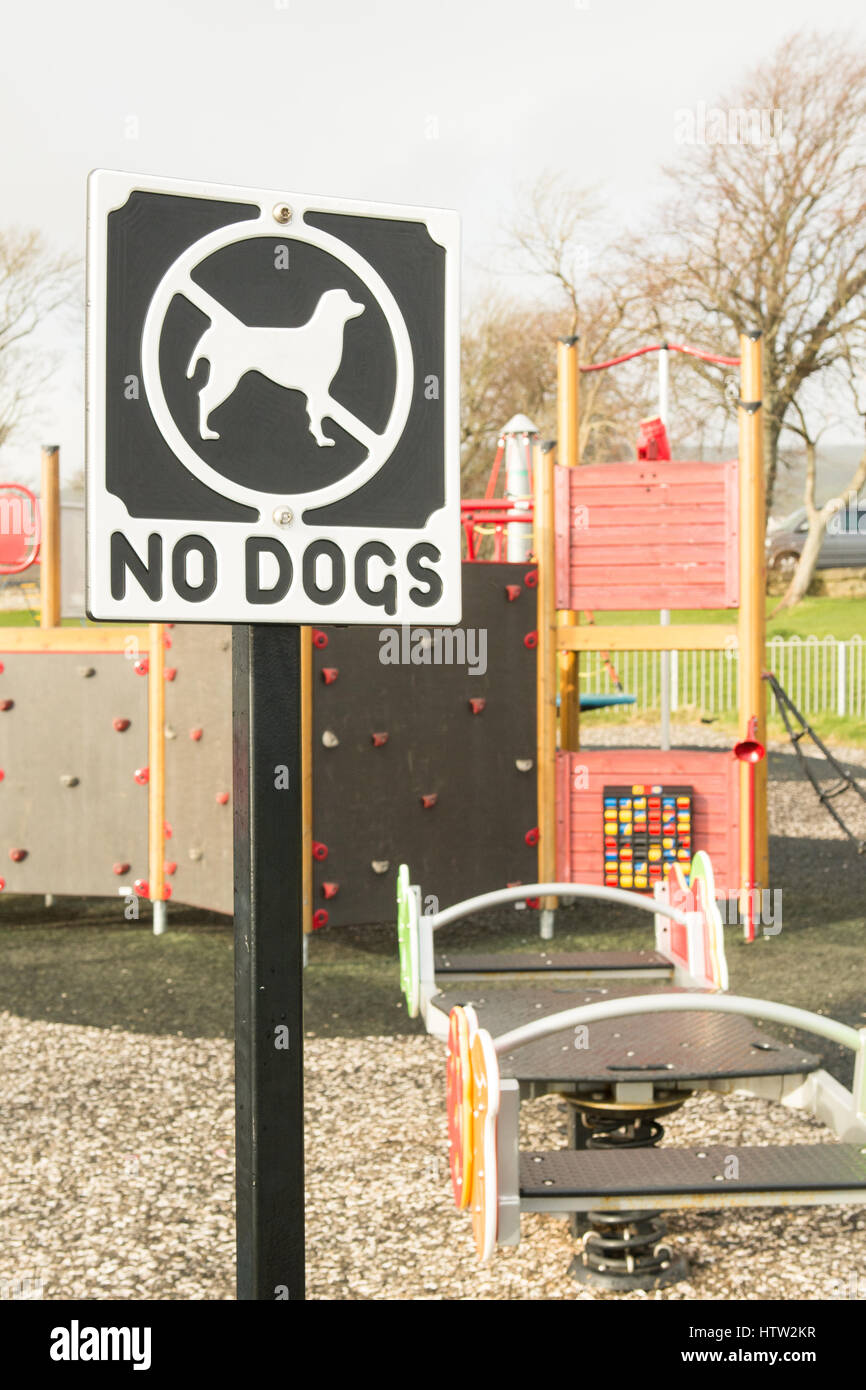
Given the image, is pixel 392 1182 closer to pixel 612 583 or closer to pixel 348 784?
pixel 348 784

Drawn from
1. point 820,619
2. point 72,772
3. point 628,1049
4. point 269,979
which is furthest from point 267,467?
point 820,619

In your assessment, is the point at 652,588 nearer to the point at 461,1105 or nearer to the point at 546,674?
the point at 546,674

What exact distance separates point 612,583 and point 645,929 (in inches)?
88.0

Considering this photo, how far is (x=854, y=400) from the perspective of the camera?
92.5ft

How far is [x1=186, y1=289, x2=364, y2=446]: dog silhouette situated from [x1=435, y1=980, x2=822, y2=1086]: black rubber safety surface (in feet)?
7.08

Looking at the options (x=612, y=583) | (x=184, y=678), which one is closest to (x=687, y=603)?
(x=612, y=583)

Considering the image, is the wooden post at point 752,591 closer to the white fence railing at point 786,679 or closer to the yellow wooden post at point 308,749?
the yellow wooden post at point 308,749

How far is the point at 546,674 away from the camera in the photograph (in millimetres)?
8703

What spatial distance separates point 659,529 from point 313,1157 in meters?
5.23

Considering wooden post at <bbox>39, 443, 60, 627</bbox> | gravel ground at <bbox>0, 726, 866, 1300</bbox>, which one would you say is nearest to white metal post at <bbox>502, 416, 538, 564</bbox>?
wooden post at <bbox>39, 443, 60, 627</bbox>

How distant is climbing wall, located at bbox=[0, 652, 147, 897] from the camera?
28.1ft

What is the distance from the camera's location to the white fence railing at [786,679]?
22906 mm

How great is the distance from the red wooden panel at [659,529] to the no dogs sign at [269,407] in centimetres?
688
